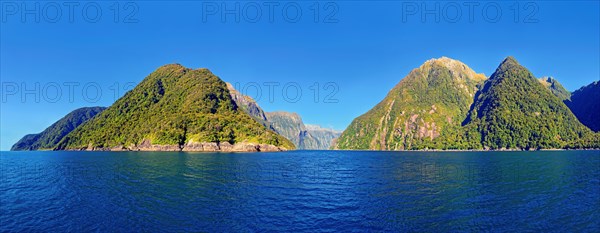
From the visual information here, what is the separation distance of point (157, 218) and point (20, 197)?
87.9 feet

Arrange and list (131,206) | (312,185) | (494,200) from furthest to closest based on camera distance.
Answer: (312,185) < (494,200) < (131,206)

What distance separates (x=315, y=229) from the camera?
2758 centimetres

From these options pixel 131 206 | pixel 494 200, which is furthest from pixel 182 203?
pixel 494 200

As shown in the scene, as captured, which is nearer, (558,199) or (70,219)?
(70,219)

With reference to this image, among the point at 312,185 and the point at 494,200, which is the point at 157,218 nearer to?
the point at 312,185

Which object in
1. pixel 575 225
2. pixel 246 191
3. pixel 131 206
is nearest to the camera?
pixel 575 225

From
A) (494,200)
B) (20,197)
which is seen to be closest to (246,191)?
(20,197)

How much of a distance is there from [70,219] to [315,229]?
2496 cm

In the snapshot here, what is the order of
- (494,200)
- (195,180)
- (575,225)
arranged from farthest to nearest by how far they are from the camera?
(195,180), (494,200), (575,225)

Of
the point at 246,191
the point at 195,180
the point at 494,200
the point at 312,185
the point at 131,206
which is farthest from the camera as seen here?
the point at 195,180

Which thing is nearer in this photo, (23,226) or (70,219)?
(23,226)

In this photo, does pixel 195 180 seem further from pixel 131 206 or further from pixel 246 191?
pixel 131 206

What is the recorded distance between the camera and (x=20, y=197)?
137 ft

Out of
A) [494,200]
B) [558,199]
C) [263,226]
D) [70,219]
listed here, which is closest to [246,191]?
[263,226]
